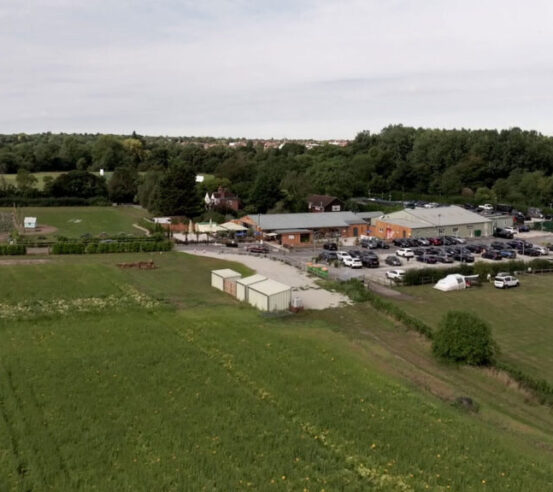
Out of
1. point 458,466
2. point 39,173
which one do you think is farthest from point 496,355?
point 39,173

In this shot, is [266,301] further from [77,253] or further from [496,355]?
[77,253]

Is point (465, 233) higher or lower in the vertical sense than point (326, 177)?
lower

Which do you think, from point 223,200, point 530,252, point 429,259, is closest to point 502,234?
point 530,252

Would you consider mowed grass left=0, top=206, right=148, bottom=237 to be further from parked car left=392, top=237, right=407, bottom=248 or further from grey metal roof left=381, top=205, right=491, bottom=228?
grey metal roof left=381, top=205, right=491, bottom=228

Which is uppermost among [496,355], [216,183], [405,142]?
[405,142]

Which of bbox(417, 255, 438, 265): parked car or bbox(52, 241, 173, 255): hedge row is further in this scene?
bbox(52, 241, 173, 255): hedge row

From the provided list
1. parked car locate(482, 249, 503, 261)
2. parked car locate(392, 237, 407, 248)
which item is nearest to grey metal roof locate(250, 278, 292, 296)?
parked car locate(482, 249, 503, 261)

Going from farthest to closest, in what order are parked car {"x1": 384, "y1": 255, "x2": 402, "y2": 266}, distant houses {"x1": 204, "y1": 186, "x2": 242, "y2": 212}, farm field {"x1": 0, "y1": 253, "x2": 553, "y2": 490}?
1. distant houses {"x1": 204, "y1": 186, "x2": 242, "y2": 212}
2. parked car {"x1": 384, "y1": 255, "x2": 402, "y2": 266}
3. farm field {"x1": 0, "y1": 253, "x2": 553, "y2": 490}

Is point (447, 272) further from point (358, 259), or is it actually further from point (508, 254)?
point (508, 254)
